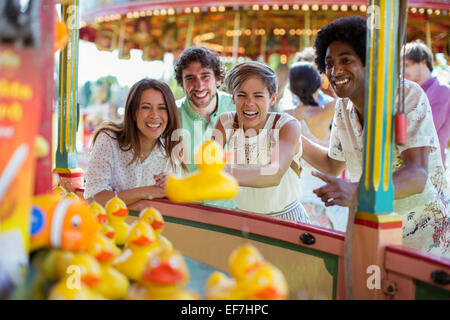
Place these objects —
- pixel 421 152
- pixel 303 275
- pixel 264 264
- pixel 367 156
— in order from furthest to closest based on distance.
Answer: pixel 421 152 → pixel 303 275 → pixel 367 156 → pixel 264 264

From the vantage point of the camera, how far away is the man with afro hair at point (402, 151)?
1452mm

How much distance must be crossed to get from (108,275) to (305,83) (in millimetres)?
2886

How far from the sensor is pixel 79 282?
0.89m

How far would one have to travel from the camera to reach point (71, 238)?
870 millimetres

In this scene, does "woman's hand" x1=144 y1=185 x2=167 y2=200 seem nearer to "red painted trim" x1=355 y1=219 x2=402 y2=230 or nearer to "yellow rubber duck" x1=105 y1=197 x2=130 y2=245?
"yellow rubber duck" x1=105 y1=197 x2=130 y2=245

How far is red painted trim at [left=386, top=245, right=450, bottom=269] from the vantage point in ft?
3.51

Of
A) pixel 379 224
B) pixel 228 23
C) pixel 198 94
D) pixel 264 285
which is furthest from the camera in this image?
pixel 228 23

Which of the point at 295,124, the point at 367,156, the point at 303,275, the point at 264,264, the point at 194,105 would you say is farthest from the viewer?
the point at 194,105

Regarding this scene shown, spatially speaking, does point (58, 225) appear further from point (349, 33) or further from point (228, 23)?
point (228, 23)

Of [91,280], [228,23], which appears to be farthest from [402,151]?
[228,23]

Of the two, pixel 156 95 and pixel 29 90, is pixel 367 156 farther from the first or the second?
pixel 156 95

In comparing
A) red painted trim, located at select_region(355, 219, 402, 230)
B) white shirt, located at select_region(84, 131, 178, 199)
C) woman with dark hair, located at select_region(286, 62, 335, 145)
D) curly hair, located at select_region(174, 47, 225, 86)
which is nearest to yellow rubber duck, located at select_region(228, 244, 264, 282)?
red painted trim, located at select_region(355, 219, 402, 230)

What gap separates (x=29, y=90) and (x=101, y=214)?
627 millimetres

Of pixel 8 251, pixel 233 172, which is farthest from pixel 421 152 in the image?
pixel 8 251
